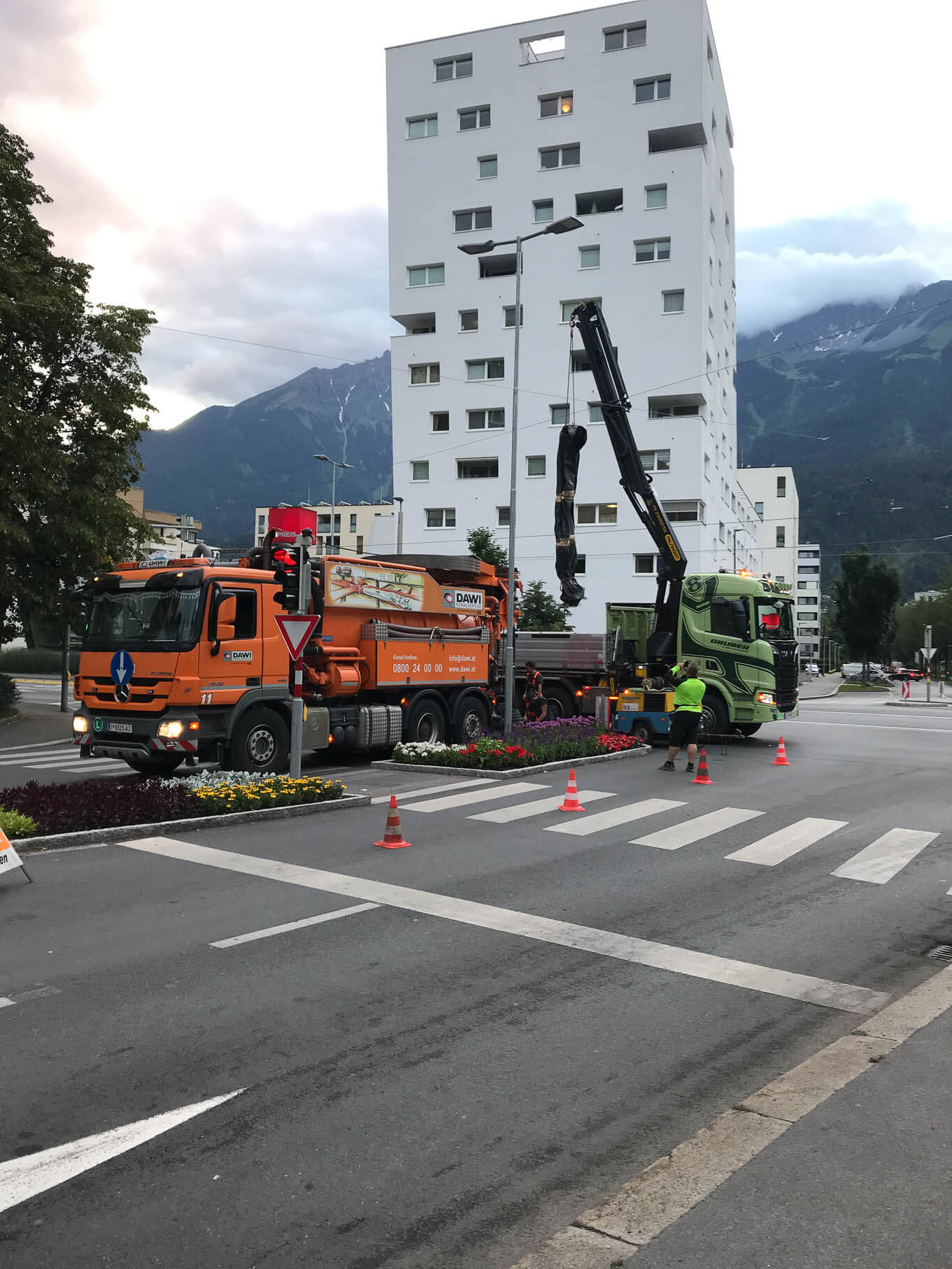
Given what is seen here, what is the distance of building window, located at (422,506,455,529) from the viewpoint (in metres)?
51.5

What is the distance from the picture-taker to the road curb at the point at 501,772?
15.3 m

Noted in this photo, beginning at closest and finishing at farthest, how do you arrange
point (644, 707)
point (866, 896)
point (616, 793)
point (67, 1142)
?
point (67, 1142) → point (866, 896) → point (616, 793) → point (644, 707)

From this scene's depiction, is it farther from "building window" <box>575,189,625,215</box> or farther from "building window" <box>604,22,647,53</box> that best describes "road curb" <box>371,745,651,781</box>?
"building window" <box>604,22,647,53</box>

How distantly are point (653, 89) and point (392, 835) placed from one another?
162ft

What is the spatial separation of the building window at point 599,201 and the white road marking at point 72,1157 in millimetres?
51124

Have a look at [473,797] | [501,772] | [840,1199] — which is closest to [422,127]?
[501,772]

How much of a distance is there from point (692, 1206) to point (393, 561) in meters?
15.6

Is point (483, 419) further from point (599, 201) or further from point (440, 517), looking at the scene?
point (599, 201)

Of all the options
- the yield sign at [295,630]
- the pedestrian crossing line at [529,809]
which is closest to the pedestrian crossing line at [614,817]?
the pedestrian crossing line at [529,809]

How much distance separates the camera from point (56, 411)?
2138 cm

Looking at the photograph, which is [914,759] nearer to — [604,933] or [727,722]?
[727,722]

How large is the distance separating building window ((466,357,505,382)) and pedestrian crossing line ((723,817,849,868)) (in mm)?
42233

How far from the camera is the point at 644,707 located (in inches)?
792

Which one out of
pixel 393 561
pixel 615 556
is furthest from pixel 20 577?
pixel 615 556
